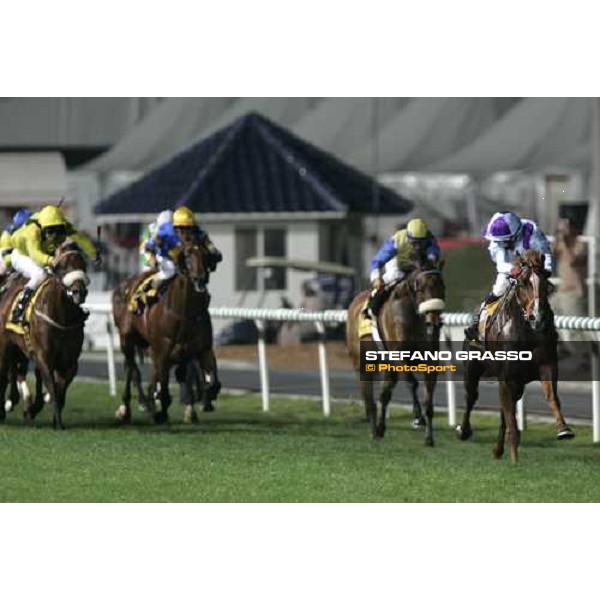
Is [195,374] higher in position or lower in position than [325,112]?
lower

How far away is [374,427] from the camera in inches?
628

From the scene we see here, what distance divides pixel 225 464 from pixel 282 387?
7.90 m

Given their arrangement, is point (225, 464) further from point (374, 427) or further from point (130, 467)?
point (374, 427)

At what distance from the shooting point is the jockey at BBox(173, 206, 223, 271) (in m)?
16.6

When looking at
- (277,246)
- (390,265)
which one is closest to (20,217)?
(390,265)

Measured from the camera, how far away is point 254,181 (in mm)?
32625

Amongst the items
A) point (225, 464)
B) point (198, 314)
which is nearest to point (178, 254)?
point (198, 314)

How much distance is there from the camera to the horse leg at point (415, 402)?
16.2m

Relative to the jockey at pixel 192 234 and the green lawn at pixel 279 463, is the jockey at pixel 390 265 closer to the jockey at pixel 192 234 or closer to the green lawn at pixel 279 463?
the green lawn at pixel 279 463

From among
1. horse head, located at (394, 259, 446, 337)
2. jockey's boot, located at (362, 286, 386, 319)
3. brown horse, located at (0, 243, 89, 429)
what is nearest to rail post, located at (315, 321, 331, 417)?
jockey's boot, located at (362, 286, 386, 319)

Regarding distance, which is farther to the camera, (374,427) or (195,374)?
(195,374)

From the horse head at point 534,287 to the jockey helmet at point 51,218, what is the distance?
4.84 m

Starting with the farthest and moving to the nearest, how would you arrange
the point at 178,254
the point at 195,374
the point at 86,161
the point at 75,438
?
1. the point at 86,161
2. the point at 195,374
3. the point at 178,254
4. the point at 75,438

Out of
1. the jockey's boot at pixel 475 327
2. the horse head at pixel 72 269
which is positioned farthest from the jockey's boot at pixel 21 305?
the jockey's boot at pixel 475 327
